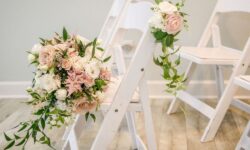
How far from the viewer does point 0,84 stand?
2232 millimetres

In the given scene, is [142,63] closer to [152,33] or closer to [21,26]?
[152,33]

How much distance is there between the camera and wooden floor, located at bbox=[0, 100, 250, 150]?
1466mm

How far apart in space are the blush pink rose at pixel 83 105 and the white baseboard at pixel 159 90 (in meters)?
1.39

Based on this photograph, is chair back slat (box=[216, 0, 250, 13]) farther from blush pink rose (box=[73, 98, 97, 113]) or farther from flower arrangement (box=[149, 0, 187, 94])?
blush pink rose (box=[73, 98, 97, 113])

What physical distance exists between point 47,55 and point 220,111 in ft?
3.37

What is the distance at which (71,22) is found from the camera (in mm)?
2111

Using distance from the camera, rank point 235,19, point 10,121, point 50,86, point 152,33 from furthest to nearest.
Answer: point 235,19 < point 10,121 < point 152,33 < point 50,86

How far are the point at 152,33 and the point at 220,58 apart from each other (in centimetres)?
69

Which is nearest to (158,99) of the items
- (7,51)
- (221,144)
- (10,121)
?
(221,144)

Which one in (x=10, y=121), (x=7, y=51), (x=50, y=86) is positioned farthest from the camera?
(x=7, y=51)

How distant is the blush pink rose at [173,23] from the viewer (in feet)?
2.67

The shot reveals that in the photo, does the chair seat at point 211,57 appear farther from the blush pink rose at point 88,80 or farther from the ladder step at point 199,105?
the blush pink rose at point 88,80

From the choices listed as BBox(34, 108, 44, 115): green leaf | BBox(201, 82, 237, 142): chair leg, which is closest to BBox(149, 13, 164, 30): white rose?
BBox(34, 108, 44, 115): green leaf

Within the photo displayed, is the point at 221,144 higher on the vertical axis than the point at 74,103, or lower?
lower
